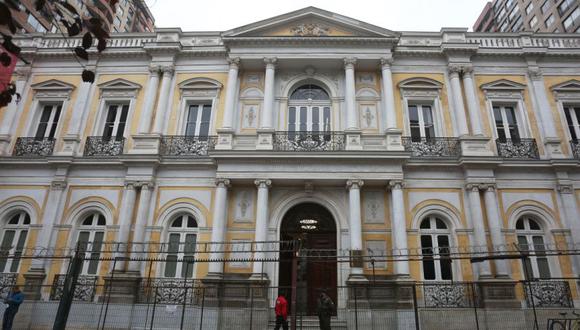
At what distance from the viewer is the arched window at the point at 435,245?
13148 millimetres

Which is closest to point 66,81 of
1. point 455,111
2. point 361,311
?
point 361,311

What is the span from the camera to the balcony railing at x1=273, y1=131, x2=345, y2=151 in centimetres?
1419

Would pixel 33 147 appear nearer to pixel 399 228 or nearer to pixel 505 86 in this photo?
pixel 399 228

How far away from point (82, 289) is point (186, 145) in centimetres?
605

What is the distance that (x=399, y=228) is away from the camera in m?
13.0

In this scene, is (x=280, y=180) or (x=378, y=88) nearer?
(x=280, y=180)

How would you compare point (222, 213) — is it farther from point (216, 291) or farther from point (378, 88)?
point (378, 88)

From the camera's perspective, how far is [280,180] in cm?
1375

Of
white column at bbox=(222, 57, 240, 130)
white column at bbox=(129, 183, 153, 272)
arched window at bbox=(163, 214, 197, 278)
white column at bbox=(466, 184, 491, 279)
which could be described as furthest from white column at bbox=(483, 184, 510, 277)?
white column at bbox=(129, 183, 153, 272)

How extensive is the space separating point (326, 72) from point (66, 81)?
36.6ft

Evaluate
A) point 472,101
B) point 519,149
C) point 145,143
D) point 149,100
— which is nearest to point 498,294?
point 519,149

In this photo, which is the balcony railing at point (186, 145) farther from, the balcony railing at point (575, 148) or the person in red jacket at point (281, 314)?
the balcony railing at point (575, 148)

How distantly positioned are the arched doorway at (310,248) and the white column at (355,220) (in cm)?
94

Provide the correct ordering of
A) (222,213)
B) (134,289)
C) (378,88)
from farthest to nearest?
(378,88) < (222,213) < (134,289)
